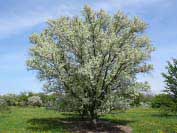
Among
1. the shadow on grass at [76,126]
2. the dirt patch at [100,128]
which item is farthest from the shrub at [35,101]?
the dirt patch at [100,128]

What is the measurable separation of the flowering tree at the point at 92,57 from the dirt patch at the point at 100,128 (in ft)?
3.38

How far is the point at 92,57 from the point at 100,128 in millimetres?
5830

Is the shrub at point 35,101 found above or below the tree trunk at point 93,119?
above

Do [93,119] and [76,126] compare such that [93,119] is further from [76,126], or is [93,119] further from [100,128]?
[76,126]

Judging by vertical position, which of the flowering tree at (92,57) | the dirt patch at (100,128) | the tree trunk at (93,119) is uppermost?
the flowering tree at (92,57)

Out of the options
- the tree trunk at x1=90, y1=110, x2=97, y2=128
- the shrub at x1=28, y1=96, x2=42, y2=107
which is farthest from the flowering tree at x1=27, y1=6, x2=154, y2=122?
the shrub at x1=28, y1=96, x2=42, y2=107

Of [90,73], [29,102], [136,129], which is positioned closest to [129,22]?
[90,73]

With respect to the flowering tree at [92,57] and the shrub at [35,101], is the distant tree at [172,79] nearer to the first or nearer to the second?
the flowering tree at [92,57]

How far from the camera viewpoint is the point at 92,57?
33.4 metres

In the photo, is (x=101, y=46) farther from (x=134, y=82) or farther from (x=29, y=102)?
(x=29, y=102)

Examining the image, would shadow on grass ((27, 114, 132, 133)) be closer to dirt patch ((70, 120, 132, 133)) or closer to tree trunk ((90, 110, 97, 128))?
dirt patch ((70, 120, 132, 133))

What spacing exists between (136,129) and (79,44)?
806 centimetres

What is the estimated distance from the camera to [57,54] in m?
34.0

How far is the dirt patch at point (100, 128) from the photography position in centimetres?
3347
